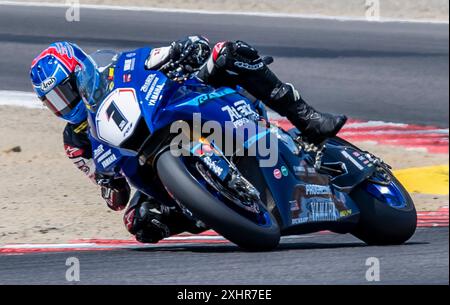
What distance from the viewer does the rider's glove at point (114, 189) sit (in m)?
6.30

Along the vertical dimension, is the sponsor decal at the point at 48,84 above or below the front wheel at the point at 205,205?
above

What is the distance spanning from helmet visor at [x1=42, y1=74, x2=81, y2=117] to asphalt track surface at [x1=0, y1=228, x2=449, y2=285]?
0.82m

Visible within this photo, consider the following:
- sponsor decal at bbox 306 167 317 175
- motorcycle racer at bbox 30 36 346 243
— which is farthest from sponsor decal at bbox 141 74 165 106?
sponsor decal at bbox 306 167 317 175

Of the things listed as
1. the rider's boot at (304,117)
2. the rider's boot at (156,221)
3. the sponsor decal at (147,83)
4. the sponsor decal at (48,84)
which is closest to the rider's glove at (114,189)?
the rider's boot at (156,221)

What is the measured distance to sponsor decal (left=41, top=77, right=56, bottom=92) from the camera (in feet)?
19.5

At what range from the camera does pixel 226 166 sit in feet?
18.1

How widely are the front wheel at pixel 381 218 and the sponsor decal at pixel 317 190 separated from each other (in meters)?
0.22

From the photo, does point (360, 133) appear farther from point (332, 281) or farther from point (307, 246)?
point (332, 281)

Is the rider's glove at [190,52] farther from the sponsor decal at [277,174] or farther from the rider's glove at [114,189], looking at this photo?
the rider's glove at [114,189]

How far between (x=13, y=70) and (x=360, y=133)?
4.08 m

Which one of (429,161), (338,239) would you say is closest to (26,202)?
(338,239)

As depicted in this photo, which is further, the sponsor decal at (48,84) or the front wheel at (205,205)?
the sponsor decal at (48,84)

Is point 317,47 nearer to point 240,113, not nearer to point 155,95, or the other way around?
point 240,113

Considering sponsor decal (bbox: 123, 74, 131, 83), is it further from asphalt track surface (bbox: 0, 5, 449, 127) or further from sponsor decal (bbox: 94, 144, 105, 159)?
asphalt track surface (bbox: 0, 5, 449, 127)
